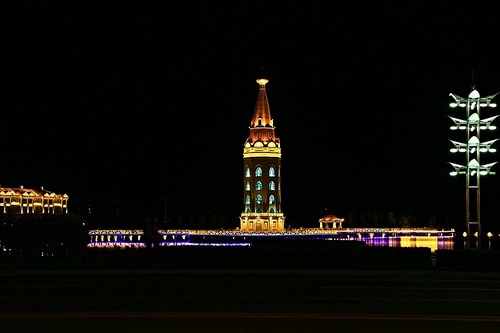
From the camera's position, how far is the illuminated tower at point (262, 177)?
173 meters

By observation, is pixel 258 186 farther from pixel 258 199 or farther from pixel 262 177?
pixel 258 199

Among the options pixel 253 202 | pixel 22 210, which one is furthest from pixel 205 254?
pixel 22 210

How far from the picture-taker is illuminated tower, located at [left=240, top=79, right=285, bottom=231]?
6801 inches

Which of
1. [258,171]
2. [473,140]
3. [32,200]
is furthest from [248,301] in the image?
[32,200]

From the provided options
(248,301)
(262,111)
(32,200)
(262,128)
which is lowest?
(248,301)

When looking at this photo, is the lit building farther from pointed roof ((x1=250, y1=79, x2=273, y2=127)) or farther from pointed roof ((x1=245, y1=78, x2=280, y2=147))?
pointed roof ((x1=250, y1=79, x2=273, y2=127))

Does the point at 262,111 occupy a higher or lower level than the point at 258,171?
higher

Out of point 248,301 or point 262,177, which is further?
point 262,177

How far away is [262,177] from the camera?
178 m

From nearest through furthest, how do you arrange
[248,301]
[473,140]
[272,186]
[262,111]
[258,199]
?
[248,301] → [473,140] → [262,111] → [258,199] → [272,186]

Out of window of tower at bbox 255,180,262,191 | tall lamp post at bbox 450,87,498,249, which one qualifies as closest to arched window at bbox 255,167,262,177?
window of tower at bbox 255,180,262,191

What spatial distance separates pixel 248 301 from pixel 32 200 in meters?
170

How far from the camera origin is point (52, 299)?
69.2ft

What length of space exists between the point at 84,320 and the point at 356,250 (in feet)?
62.1
